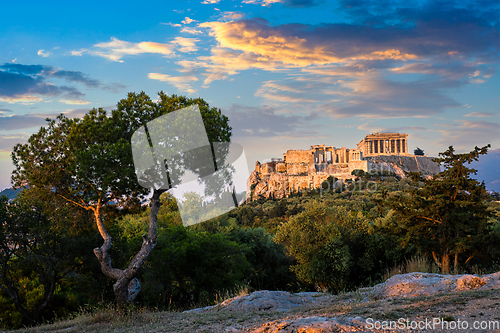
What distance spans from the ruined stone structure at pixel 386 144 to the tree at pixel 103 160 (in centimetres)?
13533

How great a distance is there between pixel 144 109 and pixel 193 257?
338 inches

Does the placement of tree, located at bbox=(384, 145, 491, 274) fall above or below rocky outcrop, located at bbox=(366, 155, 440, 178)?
below

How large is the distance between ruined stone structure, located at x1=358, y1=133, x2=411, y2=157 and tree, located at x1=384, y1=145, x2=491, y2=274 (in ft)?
416

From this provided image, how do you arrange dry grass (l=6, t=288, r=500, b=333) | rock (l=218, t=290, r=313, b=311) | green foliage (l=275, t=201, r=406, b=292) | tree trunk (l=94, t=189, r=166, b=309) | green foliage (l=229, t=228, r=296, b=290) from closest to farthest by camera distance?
dry grass (l=6, t=288, r=500, b=333)
rock (l=218, t=290, r=313, b=311)
tree trunk (l=94, t=189, r=166, b=309)
green foliage (l=275, t=201, r=406, b=292)
green foliage (l=229, t=228, r=296, b=290)

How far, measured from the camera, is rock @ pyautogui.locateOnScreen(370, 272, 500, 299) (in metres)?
7.46

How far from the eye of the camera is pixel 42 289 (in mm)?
13852

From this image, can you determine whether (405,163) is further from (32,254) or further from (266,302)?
(266,302)

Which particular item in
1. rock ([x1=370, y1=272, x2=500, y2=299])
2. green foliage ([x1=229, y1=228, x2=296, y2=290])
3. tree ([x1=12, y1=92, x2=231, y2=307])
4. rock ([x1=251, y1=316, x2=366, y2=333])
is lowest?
green foliage ([x1=229, y1=228, x2=296, y2=290])

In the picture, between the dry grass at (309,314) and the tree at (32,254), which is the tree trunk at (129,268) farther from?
the tree at (32,254)

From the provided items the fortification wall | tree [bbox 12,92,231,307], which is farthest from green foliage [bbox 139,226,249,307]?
the fortification wall

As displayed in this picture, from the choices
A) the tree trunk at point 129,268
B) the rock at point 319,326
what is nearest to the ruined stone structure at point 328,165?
the tree trunk at point 129,268

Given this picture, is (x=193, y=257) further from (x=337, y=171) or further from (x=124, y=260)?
(x=337, y=171)

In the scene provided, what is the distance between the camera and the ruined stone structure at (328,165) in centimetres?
10119

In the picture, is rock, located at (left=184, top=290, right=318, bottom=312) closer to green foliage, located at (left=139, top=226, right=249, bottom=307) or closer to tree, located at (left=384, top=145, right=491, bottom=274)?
green foliage, located at (left=139, top=226, right=249, bottom=307)
